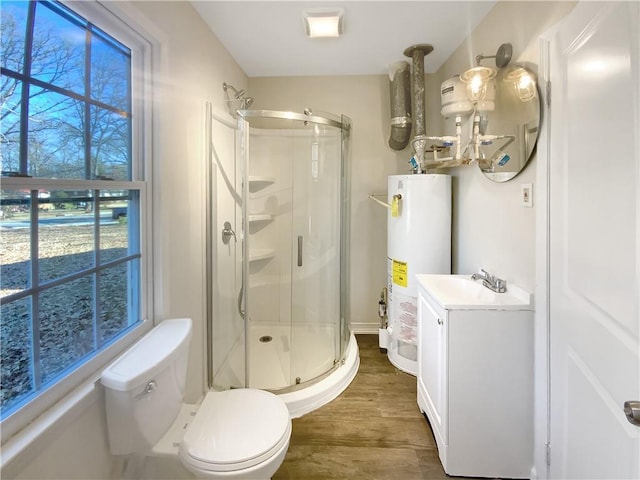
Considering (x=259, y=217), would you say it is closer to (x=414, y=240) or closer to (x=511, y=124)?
(x=414, y=240)

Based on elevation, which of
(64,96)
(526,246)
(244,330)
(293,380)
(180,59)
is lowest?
(293,380)

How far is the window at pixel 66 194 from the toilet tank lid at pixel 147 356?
114 millimetres

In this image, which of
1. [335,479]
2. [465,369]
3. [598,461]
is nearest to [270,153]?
[465,369]

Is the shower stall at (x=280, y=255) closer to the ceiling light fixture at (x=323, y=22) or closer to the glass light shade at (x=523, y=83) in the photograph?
the ceiling light fixture at (x=323, y=22)

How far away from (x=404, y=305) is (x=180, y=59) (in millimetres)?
2107

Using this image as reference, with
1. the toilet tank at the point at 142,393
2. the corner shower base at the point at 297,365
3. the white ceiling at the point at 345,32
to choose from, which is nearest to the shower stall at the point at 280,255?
the corner shower base at the point at 297,365

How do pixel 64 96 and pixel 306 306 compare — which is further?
pixel 306 306

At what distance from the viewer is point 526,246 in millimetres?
1543

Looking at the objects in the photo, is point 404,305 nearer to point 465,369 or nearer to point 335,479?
point 465,369

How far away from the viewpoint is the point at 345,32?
2.14m

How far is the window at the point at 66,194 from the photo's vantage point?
885 millimetres

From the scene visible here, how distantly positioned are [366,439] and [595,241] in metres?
1.46

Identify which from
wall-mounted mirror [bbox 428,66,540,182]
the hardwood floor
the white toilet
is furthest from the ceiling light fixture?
the hardwood floor

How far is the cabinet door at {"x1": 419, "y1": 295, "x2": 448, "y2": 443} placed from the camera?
1.55 metres
